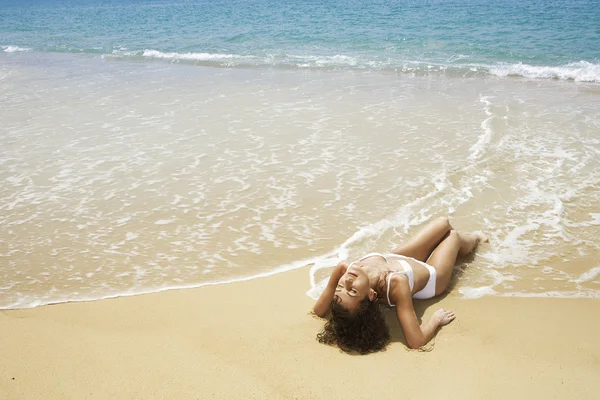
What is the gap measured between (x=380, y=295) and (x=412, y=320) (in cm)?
37

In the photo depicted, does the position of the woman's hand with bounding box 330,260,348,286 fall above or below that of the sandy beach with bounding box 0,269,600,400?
above

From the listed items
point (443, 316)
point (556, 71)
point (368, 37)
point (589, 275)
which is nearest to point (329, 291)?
point (443, 316)

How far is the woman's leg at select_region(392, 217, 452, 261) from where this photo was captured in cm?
503

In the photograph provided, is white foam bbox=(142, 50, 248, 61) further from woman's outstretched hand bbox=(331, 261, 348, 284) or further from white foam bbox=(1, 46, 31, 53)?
woman's outstretched hand bbox=(331, 261, 348, 284)

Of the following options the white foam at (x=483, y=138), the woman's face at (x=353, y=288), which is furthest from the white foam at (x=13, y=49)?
the woman's face at (x=353, y=288)

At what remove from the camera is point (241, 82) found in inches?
569

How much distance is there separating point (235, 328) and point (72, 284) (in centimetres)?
197

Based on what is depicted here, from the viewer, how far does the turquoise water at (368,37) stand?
16266 mm

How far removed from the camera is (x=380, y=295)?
4301 mm

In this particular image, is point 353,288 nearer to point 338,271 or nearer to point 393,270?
point 338,271

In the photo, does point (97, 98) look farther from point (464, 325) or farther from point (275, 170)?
point (464, 325)

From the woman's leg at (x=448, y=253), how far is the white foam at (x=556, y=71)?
10530mm

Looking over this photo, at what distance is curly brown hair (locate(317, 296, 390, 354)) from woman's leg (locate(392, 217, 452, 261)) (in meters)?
1.11

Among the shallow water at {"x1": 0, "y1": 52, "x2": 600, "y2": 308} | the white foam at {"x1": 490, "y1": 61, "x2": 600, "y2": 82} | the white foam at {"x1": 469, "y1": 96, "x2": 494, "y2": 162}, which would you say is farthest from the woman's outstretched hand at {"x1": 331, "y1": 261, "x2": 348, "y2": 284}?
the white foam at {"x1": 490, "y1": 61, "x2": 600, "y2": 82}
